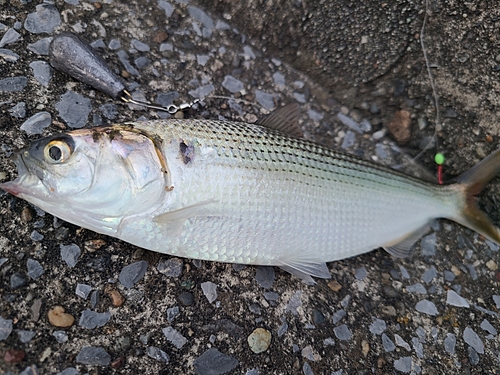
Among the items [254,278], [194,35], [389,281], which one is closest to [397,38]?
[194,35]

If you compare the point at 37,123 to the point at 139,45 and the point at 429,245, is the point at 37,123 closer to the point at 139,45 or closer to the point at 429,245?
the point at 139,45

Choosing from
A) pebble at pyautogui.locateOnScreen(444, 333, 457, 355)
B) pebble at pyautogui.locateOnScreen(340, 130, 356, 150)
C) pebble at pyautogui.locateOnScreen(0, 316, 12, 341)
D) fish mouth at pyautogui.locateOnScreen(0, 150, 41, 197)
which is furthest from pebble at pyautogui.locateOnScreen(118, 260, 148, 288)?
pebble at pyautogui.locateOnScreen(444, 333, 457, 355)

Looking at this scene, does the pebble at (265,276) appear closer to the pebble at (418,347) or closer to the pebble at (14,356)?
the pebble at (418,347)

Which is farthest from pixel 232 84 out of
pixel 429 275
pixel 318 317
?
pixel 429 275

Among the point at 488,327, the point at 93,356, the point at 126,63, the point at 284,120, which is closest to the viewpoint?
the point at 93,356

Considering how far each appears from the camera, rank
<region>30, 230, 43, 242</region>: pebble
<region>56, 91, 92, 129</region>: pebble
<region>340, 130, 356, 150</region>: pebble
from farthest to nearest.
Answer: <region>340, 130, 356, 150</region>: pebble < <region>56, 91, 92, 129</region>: pebble < <region>30, 230, 43, 242</region>: pebble

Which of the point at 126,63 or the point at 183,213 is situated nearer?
the point at 183,213

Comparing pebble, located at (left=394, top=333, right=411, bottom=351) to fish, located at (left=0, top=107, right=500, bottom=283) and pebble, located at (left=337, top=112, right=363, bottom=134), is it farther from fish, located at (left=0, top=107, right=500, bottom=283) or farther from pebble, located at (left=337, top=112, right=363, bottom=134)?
pebble, located at (left=337, top=112, right=363, bottom=134)
